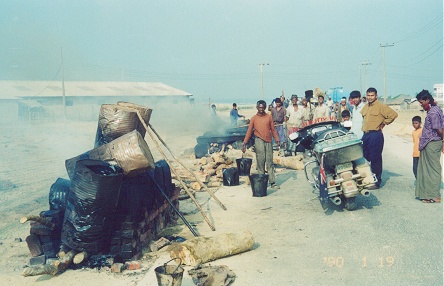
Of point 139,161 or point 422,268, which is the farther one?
point 139,161

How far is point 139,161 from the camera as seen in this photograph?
576cm

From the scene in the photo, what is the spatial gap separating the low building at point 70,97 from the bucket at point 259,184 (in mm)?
30575

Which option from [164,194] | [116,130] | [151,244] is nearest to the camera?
[151,244]

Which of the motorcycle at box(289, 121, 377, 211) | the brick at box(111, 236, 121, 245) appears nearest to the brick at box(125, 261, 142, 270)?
the brick at box(111, 236, 121, 245)

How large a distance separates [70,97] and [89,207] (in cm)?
4345

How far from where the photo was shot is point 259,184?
8.81 meters

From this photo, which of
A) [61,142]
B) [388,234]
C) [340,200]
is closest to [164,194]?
[340,200]

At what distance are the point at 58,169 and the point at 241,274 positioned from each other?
36.0 ft

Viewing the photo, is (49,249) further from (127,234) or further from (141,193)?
(141,193)

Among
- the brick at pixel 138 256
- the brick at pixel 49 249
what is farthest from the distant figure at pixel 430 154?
the brick at pixel 49 249

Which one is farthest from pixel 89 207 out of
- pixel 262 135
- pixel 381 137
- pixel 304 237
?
pixel 381 137

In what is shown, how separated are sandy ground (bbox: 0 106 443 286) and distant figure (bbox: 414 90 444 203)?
0.81 feet

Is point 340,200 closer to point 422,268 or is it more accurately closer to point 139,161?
point 422,268

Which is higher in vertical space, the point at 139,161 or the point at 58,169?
the point at 139,161
